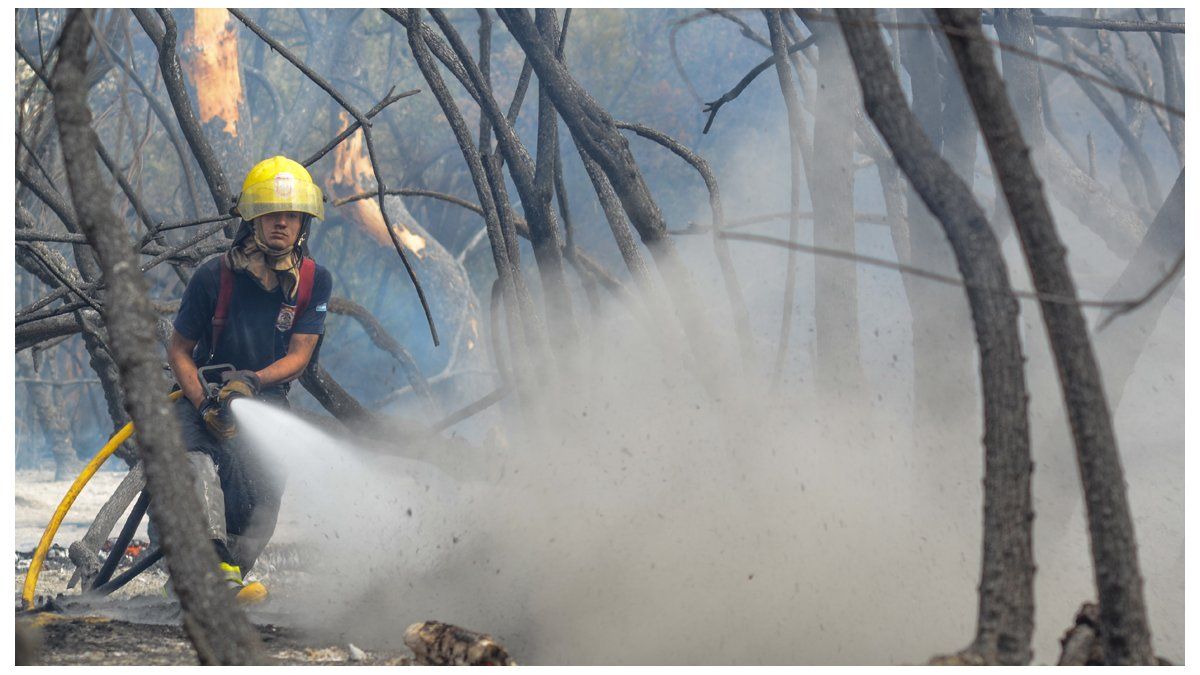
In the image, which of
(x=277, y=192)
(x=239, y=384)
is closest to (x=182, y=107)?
(x=277, y=192)

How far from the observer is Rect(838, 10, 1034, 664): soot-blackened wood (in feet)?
9.36

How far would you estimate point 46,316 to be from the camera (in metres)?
6.66

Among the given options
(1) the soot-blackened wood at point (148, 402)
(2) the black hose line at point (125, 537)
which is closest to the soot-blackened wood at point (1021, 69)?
(2) the black hose line at point (125, 537)

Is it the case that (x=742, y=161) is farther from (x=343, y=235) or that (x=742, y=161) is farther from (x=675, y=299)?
(x=675, y=299)

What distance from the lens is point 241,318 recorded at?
5504 mm

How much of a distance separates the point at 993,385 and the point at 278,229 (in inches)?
141

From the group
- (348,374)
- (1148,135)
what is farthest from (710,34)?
(348,374)

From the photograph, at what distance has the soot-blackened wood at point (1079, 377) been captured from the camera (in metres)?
→ 2.77

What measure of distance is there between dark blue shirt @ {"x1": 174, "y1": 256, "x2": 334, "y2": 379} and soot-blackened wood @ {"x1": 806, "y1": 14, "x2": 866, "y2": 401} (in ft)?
10.6

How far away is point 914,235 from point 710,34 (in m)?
20.6

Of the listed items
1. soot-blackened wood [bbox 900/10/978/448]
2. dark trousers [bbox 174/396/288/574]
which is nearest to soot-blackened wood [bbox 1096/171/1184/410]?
soot-blackened wood [bbox 900/10/978/448]

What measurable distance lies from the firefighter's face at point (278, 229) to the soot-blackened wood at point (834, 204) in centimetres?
333

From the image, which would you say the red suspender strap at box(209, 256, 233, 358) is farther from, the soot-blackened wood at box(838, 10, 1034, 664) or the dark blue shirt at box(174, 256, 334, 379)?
the soot-blackened wood at box(838, 10, 1034, 664)

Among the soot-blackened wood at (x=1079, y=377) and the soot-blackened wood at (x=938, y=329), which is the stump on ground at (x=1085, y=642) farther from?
the soot-blackened wood at (x=938, y=329)
